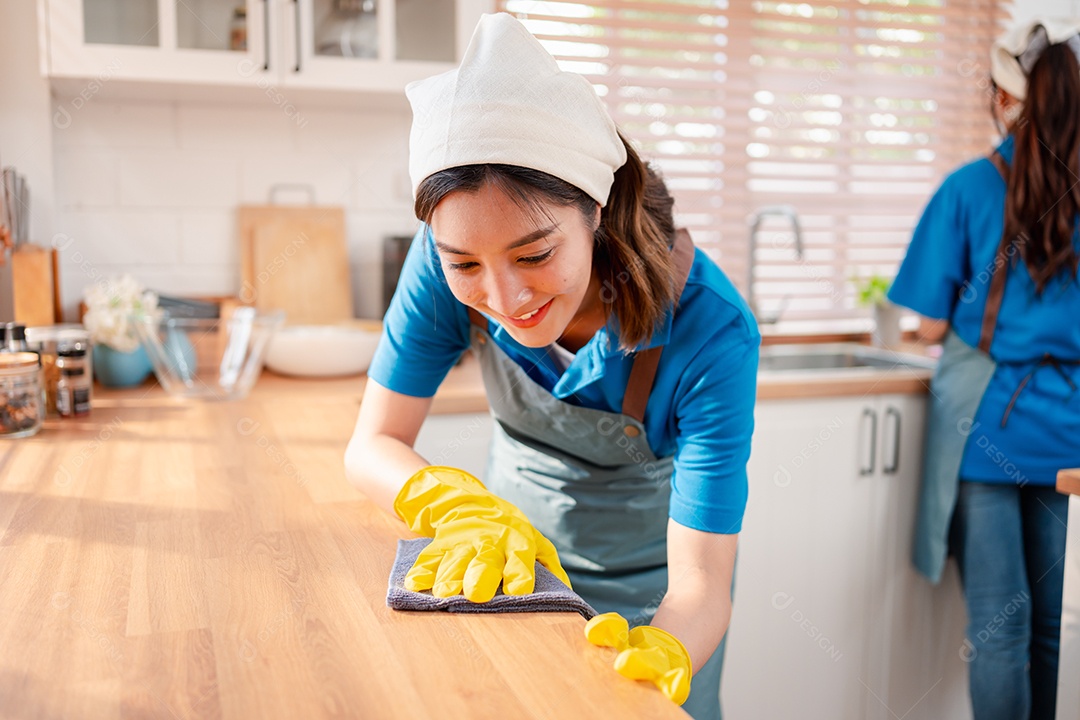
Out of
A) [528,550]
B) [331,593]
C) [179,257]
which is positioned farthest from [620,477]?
[179,257]

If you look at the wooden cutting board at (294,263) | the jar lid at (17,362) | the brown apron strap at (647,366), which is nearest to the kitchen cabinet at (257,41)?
the wooden cutting board at (294,263)

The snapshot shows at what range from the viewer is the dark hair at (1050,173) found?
1846 mm

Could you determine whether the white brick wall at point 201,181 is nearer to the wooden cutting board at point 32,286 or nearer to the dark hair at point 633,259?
the wooden cutting board at point 32,286

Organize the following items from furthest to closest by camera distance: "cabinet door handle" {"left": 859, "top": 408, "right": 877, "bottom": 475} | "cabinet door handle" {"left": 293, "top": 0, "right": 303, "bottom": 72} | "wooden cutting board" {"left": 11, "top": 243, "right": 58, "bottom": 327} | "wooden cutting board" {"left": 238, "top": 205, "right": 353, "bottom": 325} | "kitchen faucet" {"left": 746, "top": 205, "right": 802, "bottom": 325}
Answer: "kitchen faucet" {"left": 746, "top": 205, "right": 802, "bottom": 325}
"wooden cutting board" {"left": 238, "top": 205, "right": 353, "bottom": 325}
"cabinet door handle" {"left": 859, "top": 408, "right": 877, "bottom": 475}
"cabinet door handle" {"left": 293, "top": 0, "right": 303, "bottom": 72}
"wooden cutting board" {"left": 11, "top": 243, "right": 58, "bottom": 327}

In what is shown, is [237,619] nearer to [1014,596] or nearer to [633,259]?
[633,259]

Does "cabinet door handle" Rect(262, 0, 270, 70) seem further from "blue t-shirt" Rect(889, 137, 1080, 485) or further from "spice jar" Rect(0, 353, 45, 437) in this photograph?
"blue t-shirt" Rect(889, 137, 1080, 485)

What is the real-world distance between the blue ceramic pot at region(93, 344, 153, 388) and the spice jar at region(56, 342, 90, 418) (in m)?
0.24

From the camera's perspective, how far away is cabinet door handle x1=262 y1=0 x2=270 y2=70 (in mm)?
1915

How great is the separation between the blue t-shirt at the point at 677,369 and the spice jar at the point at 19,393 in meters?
0.63

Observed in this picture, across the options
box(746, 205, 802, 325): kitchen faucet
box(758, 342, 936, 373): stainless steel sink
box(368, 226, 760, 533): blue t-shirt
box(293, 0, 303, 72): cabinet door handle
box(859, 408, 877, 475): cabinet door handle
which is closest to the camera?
box(368, 226, 760, 533): blue t-shirt

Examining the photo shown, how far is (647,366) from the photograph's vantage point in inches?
45.1

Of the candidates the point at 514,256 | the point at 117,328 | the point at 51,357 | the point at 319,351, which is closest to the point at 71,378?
the point at 51,357

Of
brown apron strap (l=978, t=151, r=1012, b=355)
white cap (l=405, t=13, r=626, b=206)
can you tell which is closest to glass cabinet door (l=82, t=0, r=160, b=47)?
white cap (l=405, t=13, r=626, b=206)

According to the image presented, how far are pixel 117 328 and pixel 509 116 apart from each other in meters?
1.26
